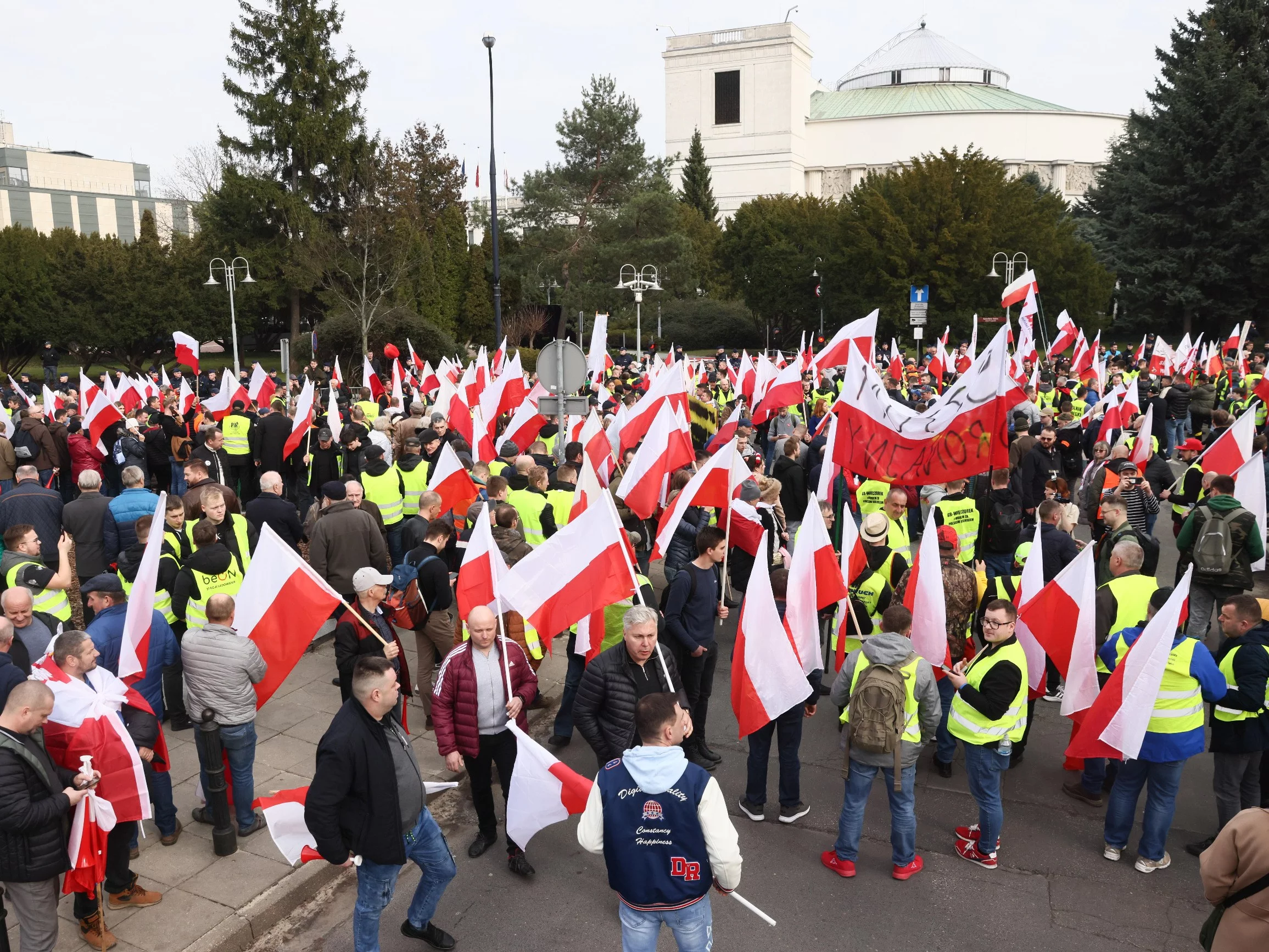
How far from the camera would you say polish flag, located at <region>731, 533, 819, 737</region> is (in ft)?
20.5

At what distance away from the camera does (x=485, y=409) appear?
14.6m

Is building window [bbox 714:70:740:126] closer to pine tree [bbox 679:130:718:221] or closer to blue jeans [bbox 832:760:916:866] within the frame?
pine tree [bbox 679:130:718:221]

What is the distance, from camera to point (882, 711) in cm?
560

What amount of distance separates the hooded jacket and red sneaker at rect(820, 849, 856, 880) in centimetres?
63

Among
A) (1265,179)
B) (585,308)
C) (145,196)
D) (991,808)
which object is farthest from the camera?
(145,196)

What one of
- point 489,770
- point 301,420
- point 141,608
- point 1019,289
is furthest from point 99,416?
point 1019,289

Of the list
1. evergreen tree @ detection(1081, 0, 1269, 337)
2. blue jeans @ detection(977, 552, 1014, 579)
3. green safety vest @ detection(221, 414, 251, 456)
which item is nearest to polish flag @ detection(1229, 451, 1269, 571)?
blue jeans @ detection(977, 552, 1014, 579)

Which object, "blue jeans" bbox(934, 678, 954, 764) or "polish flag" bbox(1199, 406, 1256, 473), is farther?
"polish flag" bbox(1199, 406, 1256, 473)

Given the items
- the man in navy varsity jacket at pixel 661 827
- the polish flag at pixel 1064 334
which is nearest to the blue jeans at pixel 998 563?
the man in navy varsity jacket at pixel 661 827

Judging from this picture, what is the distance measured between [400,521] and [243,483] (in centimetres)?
523

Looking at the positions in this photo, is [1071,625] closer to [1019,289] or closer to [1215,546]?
[1215,546]

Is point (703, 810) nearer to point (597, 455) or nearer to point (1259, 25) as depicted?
point (597, 455)

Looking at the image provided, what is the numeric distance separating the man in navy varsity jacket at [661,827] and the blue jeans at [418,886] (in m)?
1.20

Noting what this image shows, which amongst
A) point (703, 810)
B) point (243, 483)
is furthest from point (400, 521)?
point (703, 810)
